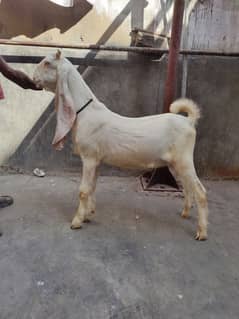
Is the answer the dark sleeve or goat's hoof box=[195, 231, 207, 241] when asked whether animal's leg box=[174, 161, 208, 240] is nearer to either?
goat's hoof box=[195, 231, 207, 241]

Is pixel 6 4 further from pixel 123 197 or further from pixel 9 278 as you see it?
pixel 9 278

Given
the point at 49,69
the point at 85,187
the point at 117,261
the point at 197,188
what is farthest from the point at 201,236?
the point at 49,69

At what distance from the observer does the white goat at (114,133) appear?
191 centimetres

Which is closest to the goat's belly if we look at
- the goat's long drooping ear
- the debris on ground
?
the goat's long drooping ear

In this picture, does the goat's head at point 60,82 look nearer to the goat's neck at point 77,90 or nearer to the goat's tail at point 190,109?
the goat's neck at point 77,90

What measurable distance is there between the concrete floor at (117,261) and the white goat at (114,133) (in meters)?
0.28

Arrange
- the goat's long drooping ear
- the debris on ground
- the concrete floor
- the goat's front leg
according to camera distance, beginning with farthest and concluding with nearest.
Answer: the debris on ground, the goat's front leg, the goat's long drooping ear, the concrete floor

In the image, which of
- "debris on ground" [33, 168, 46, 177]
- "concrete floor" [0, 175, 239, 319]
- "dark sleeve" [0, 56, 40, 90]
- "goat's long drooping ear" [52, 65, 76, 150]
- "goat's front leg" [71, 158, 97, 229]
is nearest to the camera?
"concrete floor" [0, 175, 239, 319]

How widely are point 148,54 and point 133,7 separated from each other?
0.77m

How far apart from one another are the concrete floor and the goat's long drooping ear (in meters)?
0.76

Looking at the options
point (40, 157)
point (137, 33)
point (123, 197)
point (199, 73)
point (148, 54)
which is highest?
point (137, 33)

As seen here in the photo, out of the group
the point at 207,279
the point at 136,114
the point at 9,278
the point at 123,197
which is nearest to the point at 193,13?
the point at 136,114

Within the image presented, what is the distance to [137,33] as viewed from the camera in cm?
301

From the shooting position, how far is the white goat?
1.91 metres
